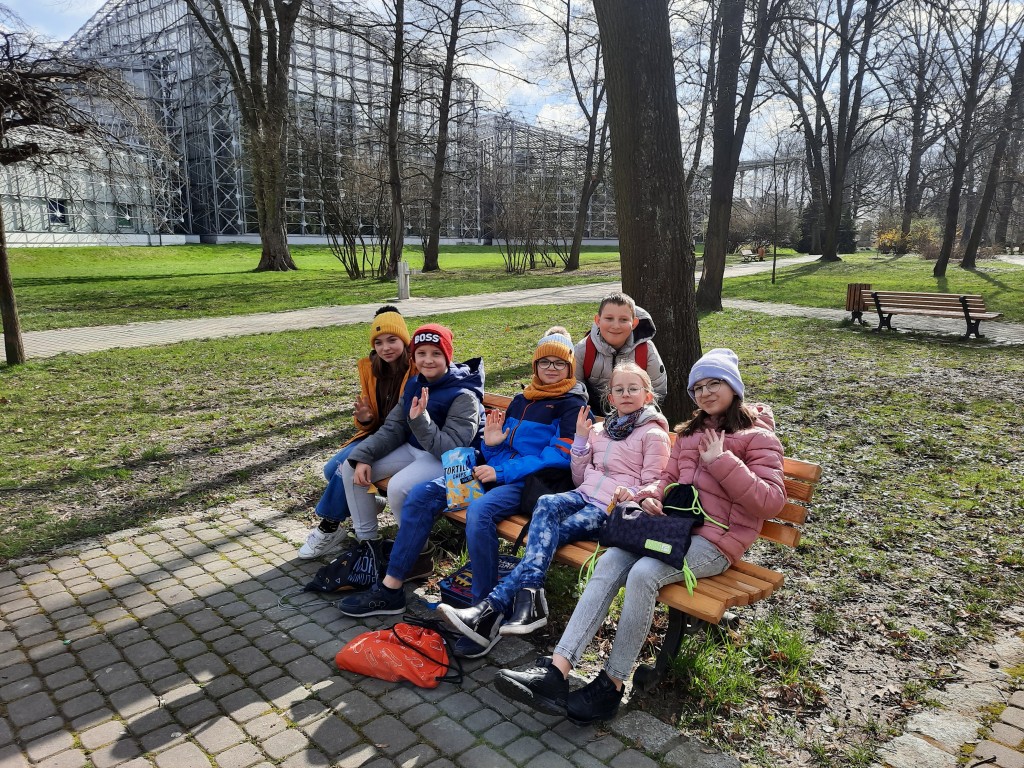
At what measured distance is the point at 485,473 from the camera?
3.86 meters

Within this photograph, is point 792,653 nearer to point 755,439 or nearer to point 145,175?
point 755,439

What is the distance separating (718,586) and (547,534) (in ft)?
2.66

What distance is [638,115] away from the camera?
199 inches

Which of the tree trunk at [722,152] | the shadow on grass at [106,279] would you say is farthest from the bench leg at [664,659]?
the shadow on grass at [106,279]

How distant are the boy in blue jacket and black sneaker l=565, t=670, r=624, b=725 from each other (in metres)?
0.80

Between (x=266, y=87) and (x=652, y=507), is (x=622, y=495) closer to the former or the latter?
(x=652, y=507)

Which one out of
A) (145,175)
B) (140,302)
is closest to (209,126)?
(140,302)

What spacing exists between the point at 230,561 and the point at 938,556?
422 cm

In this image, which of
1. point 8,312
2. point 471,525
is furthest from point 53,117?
point 471,525

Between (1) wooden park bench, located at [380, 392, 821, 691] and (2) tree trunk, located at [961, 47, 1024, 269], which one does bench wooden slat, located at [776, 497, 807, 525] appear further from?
(2) tree trunk, located at [961, 47, 1024, 269]

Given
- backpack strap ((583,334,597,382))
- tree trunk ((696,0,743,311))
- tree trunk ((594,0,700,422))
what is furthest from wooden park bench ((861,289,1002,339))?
backpack strap ((583,334,597,382))

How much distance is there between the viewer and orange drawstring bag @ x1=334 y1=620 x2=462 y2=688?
3123 millimetres

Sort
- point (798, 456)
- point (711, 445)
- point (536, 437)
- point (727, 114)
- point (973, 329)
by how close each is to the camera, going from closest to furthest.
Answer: point (711, 445), point (536, 437), point (798, 456), point (973, 329), point (727, 114)

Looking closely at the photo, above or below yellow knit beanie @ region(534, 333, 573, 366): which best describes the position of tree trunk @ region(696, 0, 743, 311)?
above
